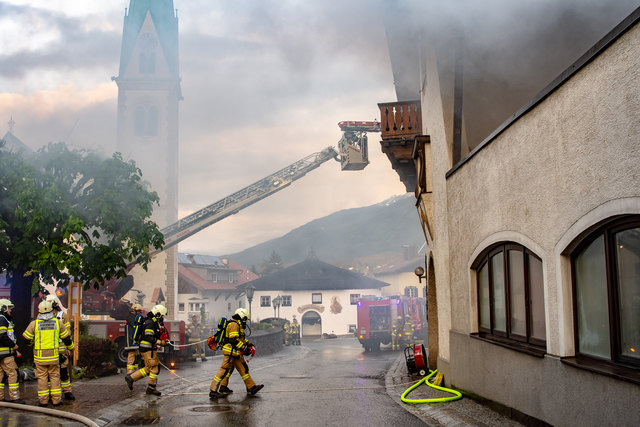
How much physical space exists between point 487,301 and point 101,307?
47.4 feet

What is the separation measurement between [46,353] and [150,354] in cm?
205

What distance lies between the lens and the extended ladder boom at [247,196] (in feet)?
106

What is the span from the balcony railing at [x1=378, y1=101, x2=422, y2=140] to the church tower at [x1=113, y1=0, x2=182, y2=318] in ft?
103

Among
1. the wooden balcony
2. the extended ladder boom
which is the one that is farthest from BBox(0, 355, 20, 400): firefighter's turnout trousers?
the extended ladder boom

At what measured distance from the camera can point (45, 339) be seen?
9102 millimetres

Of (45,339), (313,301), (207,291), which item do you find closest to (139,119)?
(207,291)

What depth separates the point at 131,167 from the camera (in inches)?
595

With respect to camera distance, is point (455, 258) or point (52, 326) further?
point (455, 258)

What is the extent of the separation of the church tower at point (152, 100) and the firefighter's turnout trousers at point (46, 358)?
35.1 metres

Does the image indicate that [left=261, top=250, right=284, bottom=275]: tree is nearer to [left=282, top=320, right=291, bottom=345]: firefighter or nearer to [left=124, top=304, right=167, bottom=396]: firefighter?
[left=282, top=320, right=291, bottom=345]: firefighter

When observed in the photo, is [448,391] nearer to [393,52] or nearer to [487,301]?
[487,301]

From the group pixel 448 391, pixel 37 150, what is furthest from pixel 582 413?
pixel 37 150

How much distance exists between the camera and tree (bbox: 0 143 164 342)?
13.1 metres

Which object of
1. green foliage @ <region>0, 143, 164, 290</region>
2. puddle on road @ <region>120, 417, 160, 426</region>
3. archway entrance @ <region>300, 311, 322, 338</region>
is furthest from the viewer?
archway entrance @ <region>300, 311, 322, 338</region>
